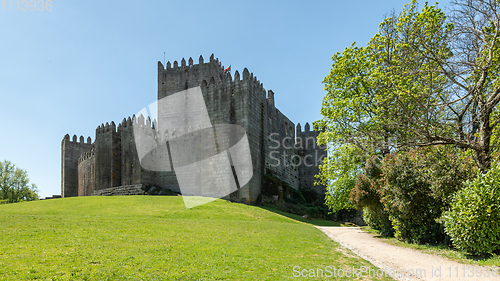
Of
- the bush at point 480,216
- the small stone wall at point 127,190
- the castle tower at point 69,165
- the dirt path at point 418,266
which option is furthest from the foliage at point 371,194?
the castle tower at point 69,165

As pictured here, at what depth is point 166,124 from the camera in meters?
41.5

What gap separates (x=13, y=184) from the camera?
55125 mm

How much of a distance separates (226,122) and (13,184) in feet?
143

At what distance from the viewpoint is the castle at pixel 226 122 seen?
32281mm

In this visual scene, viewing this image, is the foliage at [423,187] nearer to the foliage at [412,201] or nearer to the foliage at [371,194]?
the foliage at [412,201]

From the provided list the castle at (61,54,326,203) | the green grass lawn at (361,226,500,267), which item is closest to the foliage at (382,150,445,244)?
the green grass lawn at (361,226,500,267)

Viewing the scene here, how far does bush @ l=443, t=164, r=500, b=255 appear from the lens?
9984 millimetres

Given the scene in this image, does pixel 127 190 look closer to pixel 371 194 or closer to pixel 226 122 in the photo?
pixel 226 122

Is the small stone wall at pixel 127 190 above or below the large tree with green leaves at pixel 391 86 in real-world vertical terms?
below

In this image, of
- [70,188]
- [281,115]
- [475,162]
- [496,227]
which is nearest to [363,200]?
[475,162]

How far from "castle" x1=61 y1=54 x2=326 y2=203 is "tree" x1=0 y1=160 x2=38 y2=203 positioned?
7237 millimetres

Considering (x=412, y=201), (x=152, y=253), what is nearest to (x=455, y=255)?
(x=412, y=201)

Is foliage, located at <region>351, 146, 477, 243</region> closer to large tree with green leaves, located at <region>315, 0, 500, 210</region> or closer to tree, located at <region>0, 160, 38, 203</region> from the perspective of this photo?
large tree with green leaves, located at <region>315, 0, 500, 210</region>

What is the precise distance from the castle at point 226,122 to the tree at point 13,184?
23.7 feet
